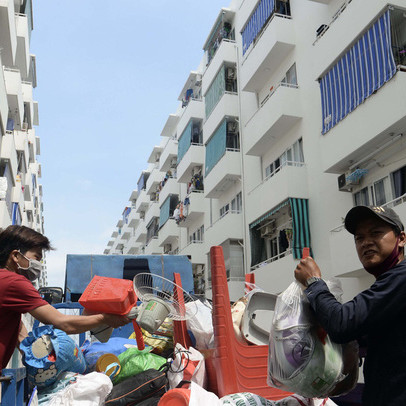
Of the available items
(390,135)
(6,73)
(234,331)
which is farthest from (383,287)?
(6,73)

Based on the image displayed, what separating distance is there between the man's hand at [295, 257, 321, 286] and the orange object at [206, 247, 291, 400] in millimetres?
1057

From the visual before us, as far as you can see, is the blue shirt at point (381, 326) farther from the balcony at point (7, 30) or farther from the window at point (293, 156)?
the balcony at point (7, 30)

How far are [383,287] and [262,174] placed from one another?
16.1m

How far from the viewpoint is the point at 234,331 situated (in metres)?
3.14

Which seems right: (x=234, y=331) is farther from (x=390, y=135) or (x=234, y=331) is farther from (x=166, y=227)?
(x=166, y=227)

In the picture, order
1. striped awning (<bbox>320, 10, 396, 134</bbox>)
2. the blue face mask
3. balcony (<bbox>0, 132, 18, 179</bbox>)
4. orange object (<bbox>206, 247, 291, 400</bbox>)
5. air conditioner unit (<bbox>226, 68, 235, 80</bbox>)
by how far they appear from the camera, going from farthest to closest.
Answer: air conditioner unit (<bbox>226, 68, 235, 80</bbox>) < balcony (<bbox>0, 132, 18, 179</bbox>) < striped awning (<bbox>320, 10, 396, 134</bbox>) < orange object (<bbox>206, 247, 291, 400</bbox>) < the blue face mask

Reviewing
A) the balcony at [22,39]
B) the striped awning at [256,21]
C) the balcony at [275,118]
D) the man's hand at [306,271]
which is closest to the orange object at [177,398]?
the man's hand at [306,271]

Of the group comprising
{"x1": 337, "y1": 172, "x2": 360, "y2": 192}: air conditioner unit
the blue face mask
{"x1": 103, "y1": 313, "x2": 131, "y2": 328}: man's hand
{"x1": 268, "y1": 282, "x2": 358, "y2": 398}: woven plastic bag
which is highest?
{"x1": 337, "y1": 172, "x2": 360, "y2": 192}: air conditioner unit

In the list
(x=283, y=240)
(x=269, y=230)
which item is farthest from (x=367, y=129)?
(x=269, y=230)

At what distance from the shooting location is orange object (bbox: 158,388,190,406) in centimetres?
245

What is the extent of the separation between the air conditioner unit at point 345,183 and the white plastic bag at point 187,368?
30.3ft

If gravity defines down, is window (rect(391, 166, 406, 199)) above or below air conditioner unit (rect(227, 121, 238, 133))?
below

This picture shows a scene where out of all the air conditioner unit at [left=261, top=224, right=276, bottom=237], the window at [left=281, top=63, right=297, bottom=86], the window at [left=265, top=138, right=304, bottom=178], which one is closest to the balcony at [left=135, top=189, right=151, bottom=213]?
the air conditioner unit at [left=261, top=224, right=276, bottom=237]

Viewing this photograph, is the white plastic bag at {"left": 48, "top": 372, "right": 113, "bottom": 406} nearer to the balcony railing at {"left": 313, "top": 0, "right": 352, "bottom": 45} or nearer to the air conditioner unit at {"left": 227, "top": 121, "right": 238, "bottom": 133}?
the balcony railing at {"left": 313, "top": 0, "right": 352, "bottom": 45}
